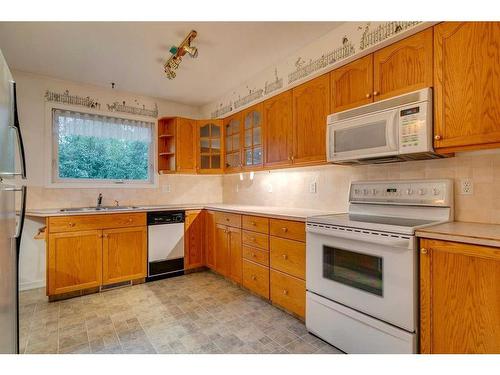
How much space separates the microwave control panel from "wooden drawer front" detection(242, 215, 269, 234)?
1.29 meters

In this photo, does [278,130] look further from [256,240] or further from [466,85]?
[466,85]

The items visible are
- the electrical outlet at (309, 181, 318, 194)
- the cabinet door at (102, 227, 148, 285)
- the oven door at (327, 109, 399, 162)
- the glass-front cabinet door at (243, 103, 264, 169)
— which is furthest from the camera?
the glass-front cabinet door at (243, 103, 264, 169)

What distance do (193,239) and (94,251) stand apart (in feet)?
3.66

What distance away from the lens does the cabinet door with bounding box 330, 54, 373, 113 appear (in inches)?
77.0

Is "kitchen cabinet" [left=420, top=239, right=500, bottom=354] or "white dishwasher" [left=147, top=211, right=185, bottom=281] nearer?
"kitchen cabinet" [left=420, top=239, right=500, bottom=354]

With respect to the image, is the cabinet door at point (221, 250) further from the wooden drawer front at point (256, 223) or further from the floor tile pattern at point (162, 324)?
the wooden drawer front at point (256, 223)

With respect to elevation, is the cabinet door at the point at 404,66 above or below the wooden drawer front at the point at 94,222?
above

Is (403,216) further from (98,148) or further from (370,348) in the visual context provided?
(98,148)

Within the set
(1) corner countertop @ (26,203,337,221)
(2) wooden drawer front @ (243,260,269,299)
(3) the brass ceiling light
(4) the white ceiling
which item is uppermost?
(4) the white ceiling

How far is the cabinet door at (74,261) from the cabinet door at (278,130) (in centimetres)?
202

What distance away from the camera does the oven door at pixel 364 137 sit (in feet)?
5.81

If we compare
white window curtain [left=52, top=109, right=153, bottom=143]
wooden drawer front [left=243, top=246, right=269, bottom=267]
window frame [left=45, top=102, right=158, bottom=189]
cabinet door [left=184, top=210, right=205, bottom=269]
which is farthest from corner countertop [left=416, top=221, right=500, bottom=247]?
white window curtain [left=52, top=109, right=153, bottom=143]

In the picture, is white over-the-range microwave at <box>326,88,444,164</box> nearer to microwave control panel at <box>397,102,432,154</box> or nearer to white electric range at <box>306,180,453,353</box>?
microwave control panel at <box>397,102,432,154</box>

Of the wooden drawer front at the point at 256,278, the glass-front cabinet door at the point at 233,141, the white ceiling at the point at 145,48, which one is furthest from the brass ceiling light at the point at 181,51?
the wooden drawer front at the point at 256,278
